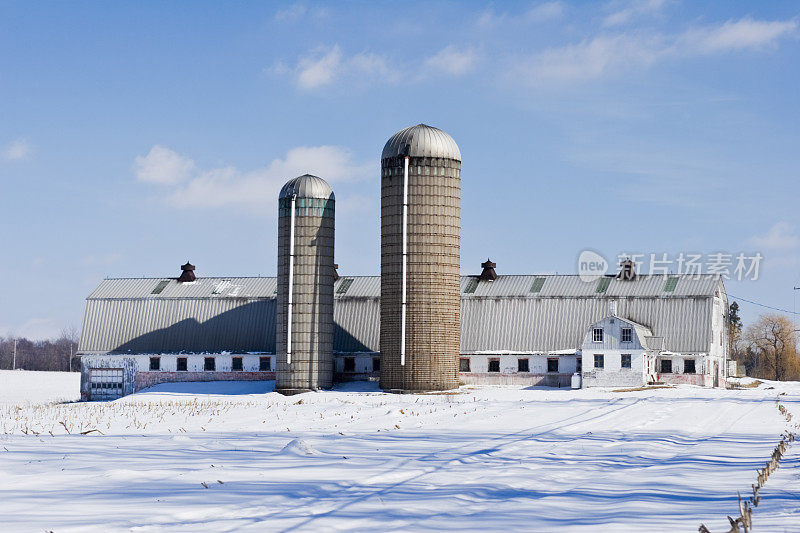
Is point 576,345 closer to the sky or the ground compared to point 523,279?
closer to the ground

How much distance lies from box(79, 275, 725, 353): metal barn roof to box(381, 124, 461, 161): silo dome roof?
14866 mm

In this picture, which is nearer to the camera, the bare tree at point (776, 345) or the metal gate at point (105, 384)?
the metal gate at point (105, 384)

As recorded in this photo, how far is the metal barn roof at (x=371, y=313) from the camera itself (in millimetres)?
70125

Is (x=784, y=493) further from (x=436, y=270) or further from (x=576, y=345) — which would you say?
(x=576, y=345)

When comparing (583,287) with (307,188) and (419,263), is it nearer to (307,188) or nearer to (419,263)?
(419,263)

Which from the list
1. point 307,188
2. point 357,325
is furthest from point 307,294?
point 357,325

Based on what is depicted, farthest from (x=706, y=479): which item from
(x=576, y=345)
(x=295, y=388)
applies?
(x=576, y=345)

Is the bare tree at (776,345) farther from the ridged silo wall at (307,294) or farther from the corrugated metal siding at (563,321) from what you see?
the ridged silo wall at (307,294)

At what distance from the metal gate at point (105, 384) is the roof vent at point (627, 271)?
3804 centimetres

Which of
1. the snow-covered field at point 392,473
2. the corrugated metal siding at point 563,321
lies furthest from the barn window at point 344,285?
the snow-covered field at point 392,473

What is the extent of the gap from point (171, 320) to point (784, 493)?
64.7 metres

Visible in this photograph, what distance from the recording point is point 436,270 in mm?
60688

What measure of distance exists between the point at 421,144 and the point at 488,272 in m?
17.8

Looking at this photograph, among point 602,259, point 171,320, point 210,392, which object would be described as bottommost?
point 210,392
